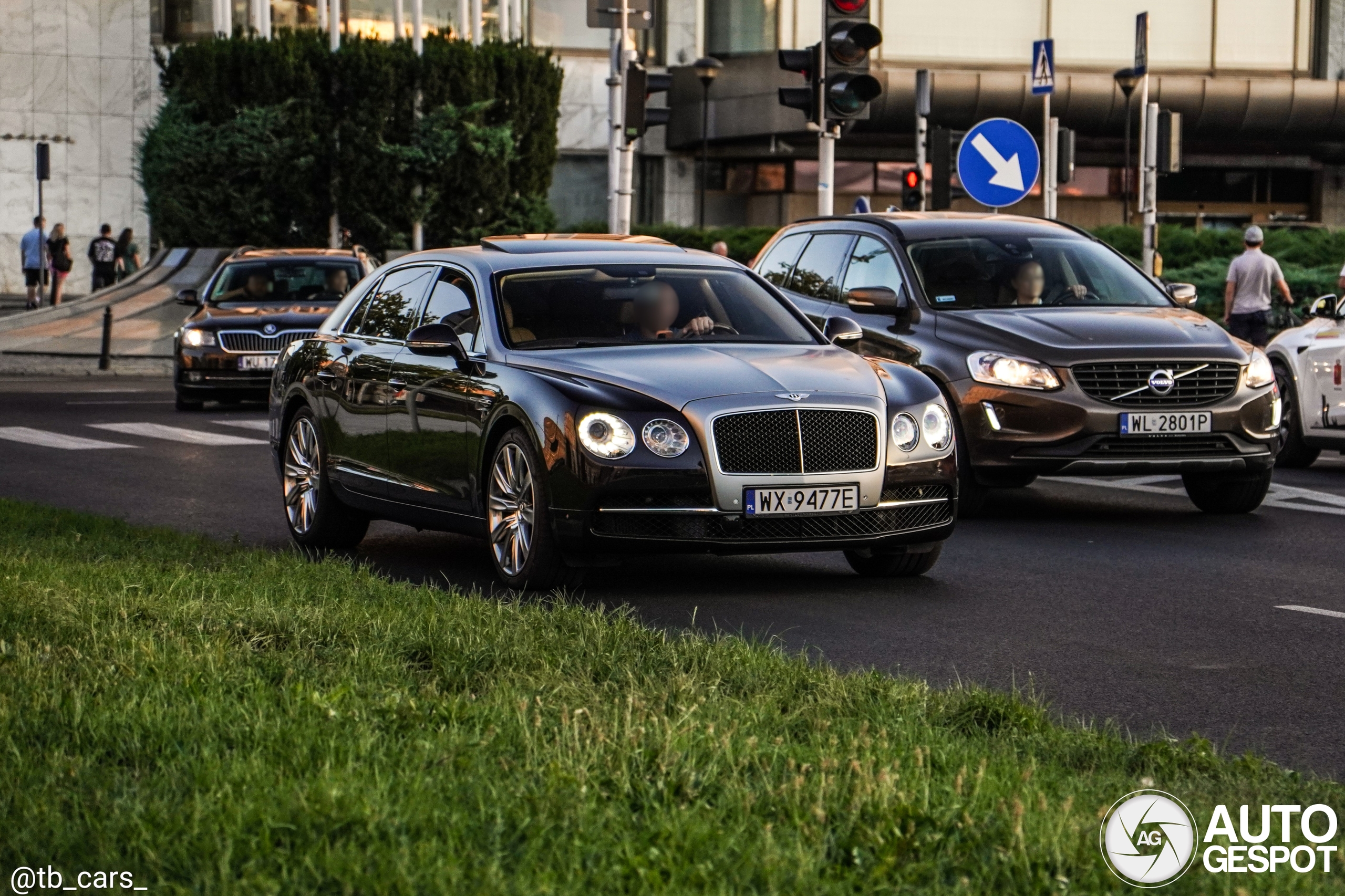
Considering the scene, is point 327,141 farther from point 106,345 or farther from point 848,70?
point 848,70

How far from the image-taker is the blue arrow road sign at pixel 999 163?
1969 cm

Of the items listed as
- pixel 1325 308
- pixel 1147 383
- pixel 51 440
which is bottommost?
pixel 51 440

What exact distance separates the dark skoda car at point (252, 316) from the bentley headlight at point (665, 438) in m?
13.0

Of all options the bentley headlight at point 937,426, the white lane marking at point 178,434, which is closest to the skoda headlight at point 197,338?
the white lane marking at point 178,434

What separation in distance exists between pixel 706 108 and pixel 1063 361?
37614mm

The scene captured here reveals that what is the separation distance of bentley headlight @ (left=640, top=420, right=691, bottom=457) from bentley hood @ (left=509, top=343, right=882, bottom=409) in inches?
3.6

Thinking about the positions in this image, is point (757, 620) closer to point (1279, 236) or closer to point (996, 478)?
point (996, 478)

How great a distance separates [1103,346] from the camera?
12.2m

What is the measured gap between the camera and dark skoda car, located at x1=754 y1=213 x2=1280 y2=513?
12047mm

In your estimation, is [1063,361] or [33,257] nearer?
[1063,361]

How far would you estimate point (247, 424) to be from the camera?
2066cm

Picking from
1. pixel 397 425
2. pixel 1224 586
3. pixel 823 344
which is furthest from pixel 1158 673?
pixel 397 425

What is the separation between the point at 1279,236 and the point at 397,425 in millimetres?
26427

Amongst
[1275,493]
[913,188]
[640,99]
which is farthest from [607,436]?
[913,188]
